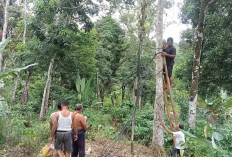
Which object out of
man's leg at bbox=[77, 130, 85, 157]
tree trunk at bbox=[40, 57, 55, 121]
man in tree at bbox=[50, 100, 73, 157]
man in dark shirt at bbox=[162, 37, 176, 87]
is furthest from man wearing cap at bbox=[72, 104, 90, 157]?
tree trunk at bbox=[40, 57, 55, 121]

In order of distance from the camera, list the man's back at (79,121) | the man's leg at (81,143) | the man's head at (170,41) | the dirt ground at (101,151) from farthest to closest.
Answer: the man's head at (170,41) < the dirt ground at (101,151) < the man's leg at (81,143) < the man's back at (79,121)

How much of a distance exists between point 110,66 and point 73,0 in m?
7.45

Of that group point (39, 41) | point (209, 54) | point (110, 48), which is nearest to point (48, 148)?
point (39, 41)

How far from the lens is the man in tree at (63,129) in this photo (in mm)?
4582

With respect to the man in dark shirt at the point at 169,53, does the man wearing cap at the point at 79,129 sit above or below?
below

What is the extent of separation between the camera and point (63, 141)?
4695mm

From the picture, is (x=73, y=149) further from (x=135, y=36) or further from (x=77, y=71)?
(x=135, y=36)

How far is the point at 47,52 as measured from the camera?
10.4 metres

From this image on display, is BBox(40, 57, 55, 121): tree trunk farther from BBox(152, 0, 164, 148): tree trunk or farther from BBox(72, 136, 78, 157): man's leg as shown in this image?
BBox(152, 0, 164, 148): tree trunk

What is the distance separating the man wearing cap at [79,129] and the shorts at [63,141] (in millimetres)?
321

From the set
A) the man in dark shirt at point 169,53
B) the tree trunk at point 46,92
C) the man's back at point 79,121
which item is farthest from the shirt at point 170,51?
the tree trunk at point 46,92

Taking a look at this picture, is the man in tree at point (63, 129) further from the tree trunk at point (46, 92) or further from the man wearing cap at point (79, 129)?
the tree trunk at point (46, 92)

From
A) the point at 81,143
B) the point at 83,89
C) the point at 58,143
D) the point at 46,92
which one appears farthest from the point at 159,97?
the point at 46,92

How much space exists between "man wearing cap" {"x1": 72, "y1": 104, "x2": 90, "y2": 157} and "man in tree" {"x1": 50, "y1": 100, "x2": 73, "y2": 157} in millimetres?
270
